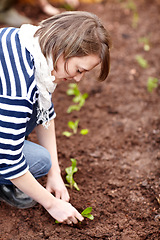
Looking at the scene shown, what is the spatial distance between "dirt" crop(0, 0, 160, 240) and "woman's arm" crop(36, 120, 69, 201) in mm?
131

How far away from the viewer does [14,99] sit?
1118mm

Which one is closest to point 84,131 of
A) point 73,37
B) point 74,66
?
point 74,66

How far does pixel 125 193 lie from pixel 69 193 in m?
0.34

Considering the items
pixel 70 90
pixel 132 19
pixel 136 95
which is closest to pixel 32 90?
pixel 70 90

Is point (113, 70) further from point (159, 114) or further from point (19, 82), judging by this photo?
point (19, 82)

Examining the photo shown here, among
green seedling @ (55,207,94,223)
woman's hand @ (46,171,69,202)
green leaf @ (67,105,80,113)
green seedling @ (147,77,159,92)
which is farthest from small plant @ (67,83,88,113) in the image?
green seedling @ (55,207,94,223)

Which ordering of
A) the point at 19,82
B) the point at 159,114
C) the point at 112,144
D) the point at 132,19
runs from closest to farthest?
the point at 19,82
the point at 112,144
the point at 159,114
the point at 132,19

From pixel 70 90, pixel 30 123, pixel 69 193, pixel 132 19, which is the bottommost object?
pixel 69 193

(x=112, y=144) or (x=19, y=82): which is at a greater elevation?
(x=19, y=82)

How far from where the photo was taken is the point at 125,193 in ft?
5.76

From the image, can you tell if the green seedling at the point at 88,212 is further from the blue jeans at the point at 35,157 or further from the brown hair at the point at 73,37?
the brown hair at the point at 73,37

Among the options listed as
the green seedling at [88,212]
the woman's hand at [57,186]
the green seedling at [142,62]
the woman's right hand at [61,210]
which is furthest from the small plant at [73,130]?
the green seedling at [142,62]

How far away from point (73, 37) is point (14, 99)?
36cm

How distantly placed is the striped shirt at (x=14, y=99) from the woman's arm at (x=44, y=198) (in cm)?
5
